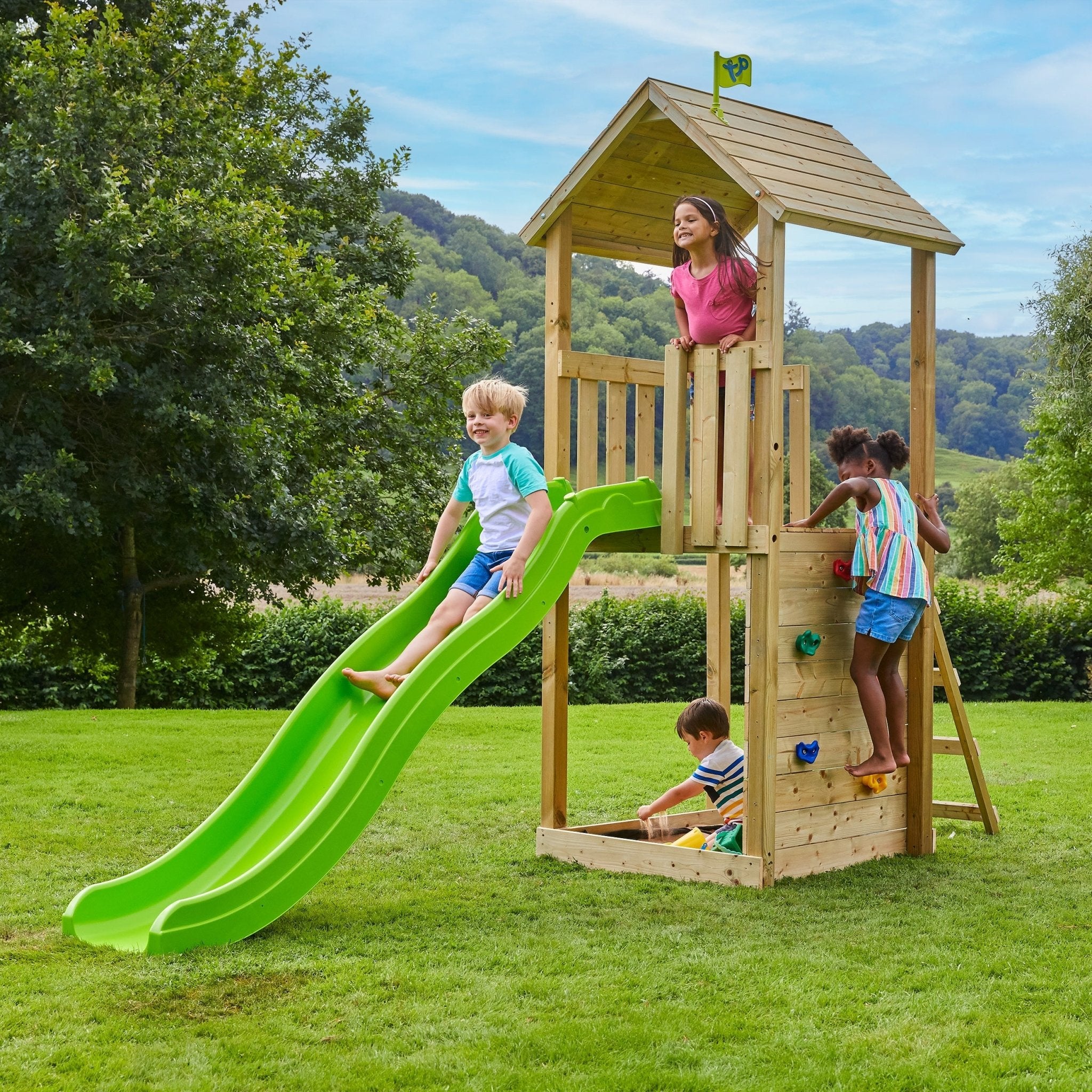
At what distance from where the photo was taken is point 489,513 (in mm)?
5863

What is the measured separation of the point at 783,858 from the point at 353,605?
506 inches

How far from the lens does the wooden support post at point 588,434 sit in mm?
6754

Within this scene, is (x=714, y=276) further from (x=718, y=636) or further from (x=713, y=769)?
(x=713, y=769)

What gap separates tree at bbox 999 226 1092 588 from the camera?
18031 mm

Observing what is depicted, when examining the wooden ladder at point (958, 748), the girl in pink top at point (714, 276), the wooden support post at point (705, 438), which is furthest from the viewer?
the wooden ladder at point (958, 748)

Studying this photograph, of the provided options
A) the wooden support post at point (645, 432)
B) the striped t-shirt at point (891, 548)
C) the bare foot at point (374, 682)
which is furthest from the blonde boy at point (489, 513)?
the striped t-shirt at point (891, 548)

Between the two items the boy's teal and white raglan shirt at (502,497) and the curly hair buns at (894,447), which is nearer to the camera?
the boy's teal and white raglan shirt at (502,497)

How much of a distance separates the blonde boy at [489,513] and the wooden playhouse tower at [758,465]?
0.71m

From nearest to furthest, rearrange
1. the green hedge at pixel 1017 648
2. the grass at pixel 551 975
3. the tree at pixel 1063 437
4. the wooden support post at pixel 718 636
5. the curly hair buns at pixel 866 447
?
1. the grass at pixel 551 975
2. the curly hair buns at pixel 866 447
3. the wooden support post at pixel 718 636
4. the tree at pixel 1063 437
5. the green hedge at pixel 1017 648

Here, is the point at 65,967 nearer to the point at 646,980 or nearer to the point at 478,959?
the point at 478,959

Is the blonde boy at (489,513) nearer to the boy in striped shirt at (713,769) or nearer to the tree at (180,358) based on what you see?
the boy in striped shirt at (713,769)

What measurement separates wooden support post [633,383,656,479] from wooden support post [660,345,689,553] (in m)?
0.23

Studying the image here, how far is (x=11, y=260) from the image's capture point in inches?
417

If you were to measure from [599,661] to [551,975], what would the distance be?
13.3 metres
